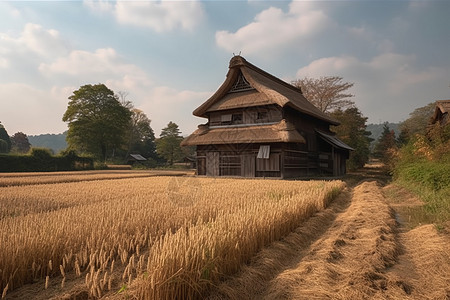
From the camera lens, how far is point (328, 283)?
8.85ft

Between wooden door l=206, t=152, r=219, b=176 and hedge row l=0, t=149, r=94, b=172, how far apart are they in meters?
17.5

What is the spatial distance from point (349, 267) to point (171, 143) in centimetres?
4553

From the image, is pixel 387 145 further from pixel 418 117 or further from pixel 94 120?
pixel 94 120

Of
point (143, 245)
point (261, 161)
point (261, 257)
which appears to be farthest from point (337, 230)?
point (261, 161)

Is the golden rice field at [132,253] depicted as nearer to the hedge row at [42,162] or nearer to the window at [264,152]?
the window at [264,152]

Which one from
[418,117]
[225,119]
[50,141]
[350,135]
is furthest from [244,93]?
[50,141]

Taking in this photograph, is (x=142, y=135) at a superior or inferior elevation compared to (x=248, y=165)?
superior

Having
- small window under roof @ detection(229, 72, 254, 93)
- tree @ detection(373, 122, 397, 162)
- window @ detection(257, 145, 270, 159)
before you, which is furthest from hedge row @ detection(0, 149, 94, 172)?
tree @ detection(373, 122, 397, 162)

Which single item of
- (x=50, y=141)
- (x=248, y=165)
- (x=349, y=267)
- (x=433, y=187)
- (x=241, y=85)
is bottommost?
(x=349, y=267)

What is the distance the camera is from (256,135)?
1625cm

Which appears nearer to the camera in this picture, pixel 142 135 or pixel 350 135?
pixel 350 135

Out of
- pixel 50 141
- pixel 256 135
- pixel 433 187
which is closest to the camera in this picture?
pixel 433 187

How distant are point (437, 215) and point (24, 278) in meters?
7.54

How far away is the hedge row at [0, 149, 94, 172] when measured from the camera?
2272 cm
